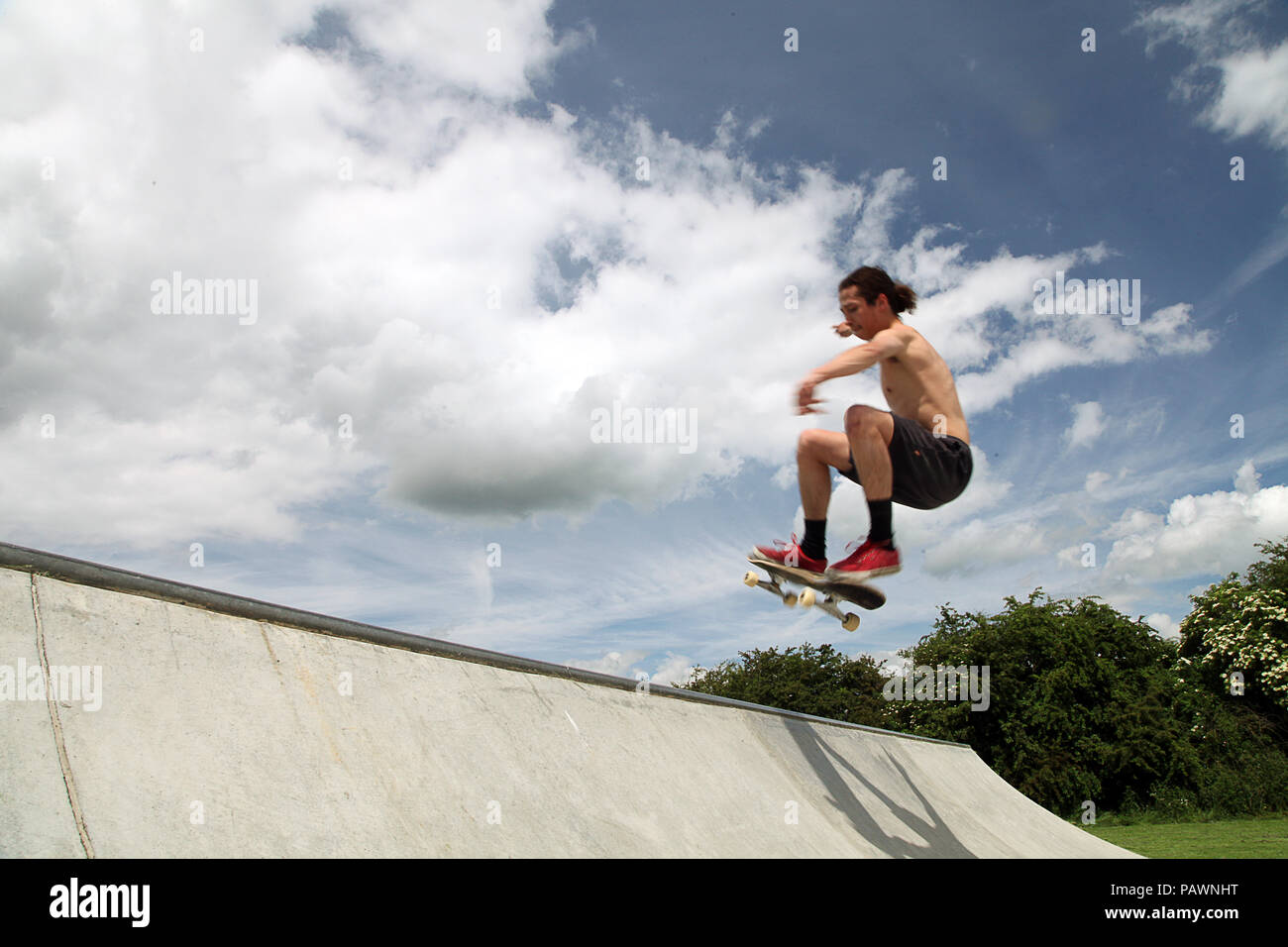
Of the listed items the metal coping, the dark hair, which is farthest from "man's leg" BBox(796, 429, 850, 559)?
the metal coping

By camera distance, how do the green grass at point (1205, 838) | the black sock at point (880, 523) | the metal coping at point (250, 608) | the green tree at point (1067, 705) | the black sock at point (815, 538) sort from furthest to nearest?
the green tree at point (1067, 705) < the green grass at point (1205, 838) < the black sock at point (815, 538) < the black sock at point (880, 523) < the metal coping at point (250, 608)

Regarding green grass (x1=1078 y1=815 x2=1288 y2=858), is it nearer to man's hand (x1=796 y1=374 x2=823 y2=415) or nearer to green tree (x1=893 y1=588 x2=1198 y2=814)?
green tree (x1=893 y1=588 x2=1198 y2=814)

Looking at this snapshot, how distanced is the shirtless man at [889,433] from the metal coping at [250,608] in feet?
6.92

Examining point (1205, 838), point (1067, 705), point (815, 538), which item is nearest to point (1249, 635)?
point (1067, 705)

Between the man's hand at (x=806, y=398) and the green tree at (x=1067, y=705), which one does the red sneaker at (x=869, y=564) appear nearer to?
the man's hand at (x=806, y=398)

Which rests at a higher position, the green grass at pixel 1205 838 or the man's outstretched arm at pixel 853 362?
the man's outstretched arm at pixel 853 362

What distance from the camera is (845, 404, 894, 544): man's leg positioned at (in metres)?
4.22

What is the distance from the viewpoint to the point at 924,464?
4.31 meters

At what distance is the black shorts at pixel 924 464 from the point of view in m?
4.28

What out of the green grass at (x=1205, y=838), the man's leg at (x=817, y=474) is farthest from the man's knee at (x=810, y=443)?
the green grass at (x=1205, y=838)

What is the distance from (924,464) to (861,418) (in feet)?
1.54
